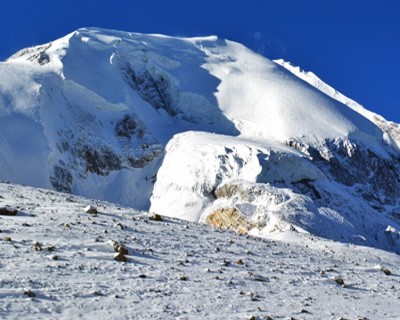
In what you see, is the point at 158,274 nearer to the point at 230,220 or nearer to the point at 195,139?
→ the point at 230,220

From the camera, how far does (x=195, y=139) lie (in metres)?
98.8

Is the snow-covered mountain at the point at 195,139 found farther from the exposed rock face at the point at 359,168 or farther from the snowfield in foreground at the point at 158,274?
the snowfield in foreground at the point at 158,274

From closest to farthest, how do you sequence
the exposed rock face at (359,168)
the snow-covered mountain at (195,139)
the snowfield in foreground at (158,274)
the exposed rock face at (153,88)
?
the snowfield in foreground at (158,274)
the snow-covered mountain at (195,139)
the exposed rock face at (359,168)
the exposed rock face at (153,88)

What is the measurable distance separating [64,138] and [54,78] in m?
13.3

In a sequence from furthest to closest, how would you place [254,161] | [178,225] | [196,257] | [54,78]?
1. [54,78]
2. [254,161]
3. [178,225]
4. [196,257]

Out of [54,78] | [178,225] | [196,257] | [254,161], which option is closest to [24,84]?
[54,78]

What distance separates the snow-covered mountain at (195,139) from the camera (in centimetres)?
8094

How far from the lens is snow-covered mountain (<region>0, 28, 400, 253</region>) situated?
8094 cm

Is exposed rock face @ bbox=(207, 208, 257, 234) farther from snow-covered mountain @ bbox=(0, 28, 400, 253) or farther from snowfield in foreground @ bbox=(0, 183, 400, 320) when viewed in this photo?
snowfield in foreground @ bbox=(0, 183, 400, 320)

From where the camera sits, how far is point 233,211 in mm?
77938

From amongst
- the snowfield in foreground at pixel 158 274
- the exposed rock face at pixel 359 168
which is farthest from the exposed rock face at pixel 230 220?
the snowfield in foreground at pixel 158 274

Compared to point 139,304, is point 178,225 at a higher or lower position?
higher

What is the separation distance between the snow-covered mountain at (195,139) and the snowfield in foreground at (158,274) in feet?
162

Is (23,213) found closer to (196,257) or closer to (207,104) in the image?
(196,257)
